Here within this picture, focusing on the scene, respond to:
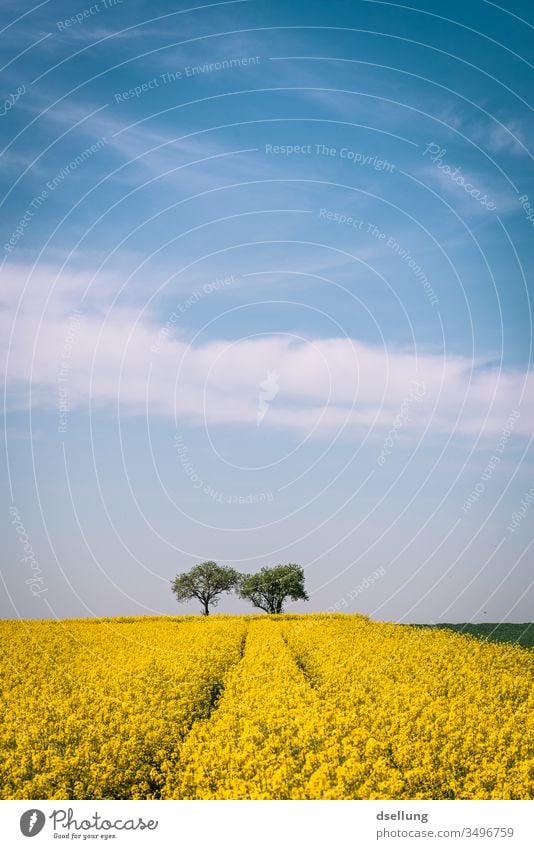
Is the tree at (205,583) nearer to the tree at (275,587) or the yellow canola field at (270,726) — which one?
the tree at (275,587)

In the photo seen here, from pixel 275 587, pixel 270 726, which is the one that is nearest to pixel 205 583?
pixel 275 587

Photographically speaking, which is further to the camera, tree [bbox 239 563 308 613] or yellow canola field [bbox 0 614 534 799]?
tree [bbox 239 563 308 613]

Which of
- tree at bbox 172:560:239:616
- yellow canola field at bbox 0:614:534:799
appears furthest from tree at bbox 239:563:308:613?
yellow canola field at bbox 0:614:534:799

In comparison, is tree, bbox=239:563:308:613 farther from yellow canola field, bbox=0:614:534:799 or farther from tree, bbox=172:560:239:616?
yellow canola field, bbox=0:614:534:799

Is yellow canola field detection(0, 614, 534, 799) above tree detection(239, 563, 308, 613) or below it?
below

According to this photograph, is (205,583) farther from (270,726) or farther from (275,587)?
(270,726)

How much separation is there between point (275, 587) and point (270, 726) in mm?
68711

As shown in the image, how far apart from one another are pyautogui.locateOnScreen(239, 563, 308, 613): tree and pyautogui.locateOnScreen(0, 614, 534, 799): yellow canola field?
180 ft

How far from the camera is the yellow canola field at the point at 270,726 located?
10.8 metres

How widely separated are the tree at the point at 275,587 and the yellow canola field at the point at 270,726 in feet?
180

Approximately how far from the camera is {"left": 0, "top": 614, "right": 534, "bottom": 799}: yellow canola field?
10.8m
